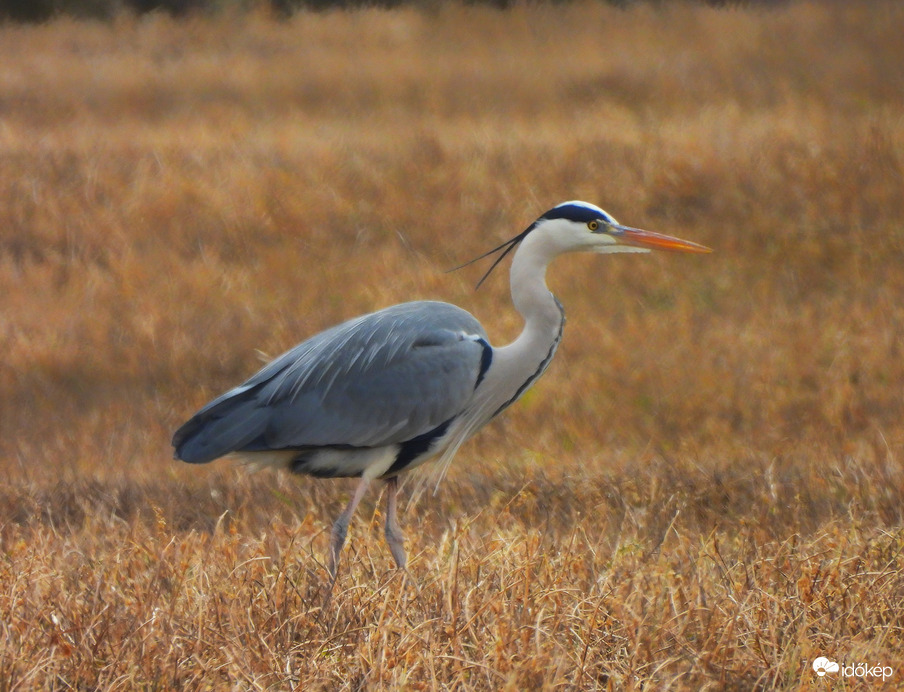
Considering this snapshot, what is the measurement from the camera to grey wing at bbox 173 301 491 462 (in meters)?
5.17

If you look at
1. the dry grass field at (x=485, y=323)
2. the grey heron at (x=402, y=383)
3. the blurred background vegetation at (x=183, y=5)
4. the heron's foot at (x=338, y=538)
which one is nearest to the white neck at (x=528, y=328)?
the grey heron at (x=402, y=383)

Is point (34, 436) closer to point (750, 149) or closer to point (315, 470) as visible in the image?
point (315, 470)

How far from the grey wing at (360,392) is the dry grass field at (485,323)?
369 mm

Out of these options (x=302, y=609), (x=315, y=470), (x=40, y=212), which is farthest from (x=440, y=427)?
(x=40, y=212)

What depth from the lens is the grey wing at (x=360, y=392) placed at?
17.0 feet

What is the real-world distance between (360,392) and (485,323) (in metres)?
4.05

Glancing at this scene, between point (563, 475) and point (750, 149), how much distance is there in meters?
5.36

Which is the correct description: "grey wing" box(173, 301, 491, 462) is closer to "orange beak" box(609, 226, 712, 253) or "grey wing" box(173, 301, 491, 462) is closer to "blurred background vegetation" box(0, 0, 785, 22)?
"orange beak" box(609, 226, 712, 253)

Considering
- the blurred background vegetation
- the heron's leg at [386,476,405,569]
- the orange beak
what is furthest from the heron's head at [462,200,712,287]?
the blurred background vegetation

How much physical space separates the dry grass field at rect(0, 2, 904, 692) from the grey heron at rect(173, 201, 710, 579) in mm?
330

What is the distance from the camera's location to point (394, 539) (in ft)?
16.2

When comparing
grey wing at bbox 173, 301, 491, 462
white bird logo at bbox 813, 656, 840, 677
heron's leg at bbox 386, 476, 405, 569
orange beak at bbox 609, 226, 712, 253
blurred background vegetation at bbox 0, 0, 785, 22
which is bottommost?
heron's leg at bbox 386, 476, 405, 569

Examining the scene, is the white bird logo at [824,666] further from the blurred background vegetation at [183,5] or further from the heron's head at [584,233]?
the blurred background vegetation at [183,5]

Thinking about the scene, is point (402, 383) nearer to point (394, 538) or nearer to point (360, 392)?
point (360, 392)
